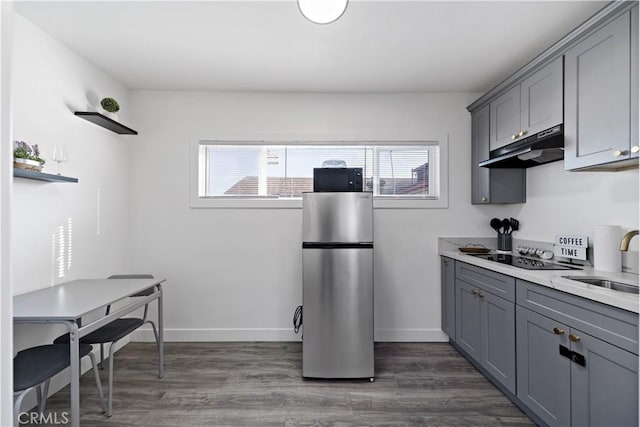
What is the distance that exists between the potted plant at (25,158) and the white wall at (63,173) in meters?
0.12

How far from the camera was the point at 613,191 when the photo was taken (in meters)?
2.11

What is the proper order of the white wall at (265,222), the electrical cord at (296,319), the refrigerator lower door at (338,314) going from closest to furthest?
the refrigerator lower door at (338,314) → the electrical cord at (296,319) → the white wall at (265,222)

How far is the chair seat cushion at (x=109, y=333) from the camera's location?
6.76ft

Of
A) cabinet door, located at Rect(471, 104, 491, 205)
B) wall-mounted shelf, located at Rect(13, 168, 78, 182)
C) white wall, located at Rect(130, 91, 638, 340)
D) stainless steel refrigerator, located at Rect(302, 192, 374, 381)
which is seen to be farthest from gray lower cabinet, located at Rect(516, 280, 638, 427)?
wall-mounted shelf, located at Rect(13, 168, 78, 182)

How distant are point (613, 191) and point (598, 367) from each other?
126 centimetres

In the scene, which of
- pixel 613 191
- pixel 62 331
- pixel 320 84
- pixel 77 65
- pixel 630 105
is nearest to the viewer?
pixel 630 105

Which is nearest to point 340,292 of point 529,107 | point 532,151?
point 532,151

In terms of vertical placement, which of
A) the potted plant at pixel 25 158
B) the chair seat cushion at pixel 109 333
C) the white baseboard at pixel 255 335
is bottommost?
the white baseboard at pixel 255 335

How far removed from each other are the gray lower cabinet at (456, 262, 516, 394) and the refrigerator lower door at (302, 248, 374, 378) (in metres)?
0.86

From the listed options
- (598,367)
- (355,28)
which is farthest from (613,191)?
(355,28)

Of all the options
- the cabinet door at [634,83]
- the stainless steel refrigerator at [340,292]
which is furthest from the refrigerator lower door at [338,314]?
the cabinet door at [634,83]

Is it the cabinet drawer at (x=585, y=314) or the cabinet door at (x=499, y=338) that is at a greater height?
the cabinet drawer at (x=585, y=314)

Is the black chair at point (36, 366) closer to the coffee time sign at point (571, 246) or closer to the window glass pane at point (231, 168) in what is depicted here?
the window glass pane at point (231, 168)

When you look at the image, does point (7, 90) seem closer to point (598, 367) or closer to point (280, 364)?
point (598, 367)
